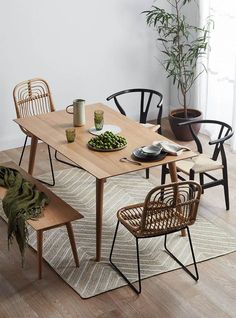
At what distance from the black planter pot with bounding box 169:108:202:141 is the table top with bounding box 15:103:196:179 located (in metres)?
1.26

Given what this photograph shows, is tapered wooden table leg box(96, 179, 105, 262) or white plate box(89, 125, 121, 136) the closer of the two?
tapered wooden table leg box(96, 179, 105, 262)

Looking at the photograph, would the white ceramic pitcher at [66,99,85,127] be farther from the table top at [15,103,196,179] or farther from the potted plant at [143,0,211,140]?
the potted plant at [143,0,211,140]

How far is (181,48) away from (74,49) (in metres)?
1.06

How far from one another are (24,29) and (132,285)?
9.87 feet

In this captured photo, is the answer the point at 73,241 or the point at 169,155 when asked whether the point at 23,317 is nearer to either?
the point at 73,241

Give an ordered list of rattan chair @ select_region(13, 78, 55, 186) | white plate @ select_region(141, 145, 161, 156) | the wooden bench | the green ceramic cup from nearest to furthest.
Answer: the wooden bench → white plate @ select_region(141, 145, 161, 156) → the green ceramic cup → rattan chair @ select_region(13, 78, 55, 186)

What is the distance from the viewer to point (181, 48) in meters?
6.82

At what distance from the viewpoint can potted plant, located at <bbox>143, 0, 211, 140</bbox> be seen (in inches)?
264

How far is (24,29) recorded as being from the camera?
21.3 feet

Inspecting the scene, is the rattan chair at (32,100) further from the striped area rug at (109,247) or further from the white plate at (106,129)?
the white plate at (106,129)

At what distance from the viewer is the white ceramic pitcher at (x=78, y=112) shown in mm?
5273

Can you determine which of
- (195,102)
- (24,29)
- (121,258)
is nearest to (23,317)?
(121,258)

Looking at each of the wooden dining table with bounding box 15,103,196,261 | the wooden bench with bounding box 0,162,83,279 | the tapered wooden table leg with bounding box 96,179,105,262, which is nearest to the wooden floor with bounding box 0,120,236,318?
the wooden bench with bounding box 0,162,83,279

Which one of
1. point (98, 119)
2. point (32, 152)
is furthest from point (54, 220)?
point (32, 152)
